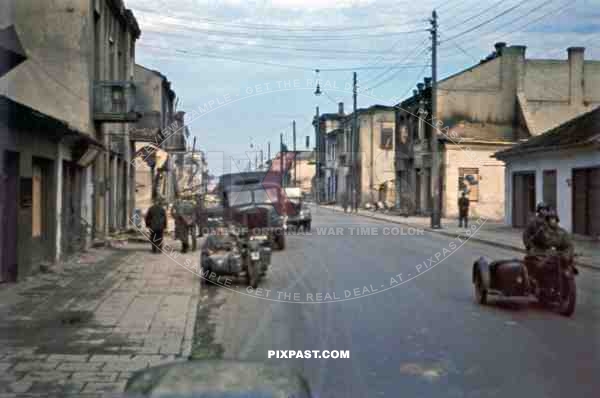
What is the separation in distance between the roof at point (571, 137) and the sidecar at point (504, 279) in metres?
13.7

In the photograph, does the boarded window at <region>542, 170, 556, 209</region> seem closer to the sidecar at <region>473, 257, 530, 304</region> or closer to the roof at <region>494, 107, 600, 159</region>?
the roof at <region>494, 107, 600, 159</region>

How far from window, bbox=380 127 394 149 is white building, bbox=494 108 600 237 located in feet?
116

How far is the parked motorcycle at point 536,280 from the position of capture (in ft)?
32.0

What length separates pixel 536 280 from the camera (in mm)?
10297

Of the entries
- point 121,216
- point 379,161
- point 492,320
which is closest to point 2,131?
point 492,320

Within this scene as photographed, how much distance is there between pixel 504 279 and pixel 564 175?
55.6 feet

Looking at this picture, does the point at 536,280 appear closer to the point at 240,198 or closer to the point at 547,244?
the point at 547,244

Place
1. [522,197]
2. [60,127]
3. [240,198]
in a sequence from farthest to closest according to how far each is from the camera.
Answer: [522,197] → [240,198] → [60,127]

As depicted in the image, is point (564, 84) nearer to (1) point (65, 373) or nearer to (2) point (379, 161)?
(2) point (379, 161)

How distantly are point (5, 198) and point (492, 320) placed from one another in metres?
8.27

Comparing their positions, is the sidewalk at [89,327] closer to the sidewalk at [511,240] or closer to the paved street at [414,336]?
the paved street at [414,336]

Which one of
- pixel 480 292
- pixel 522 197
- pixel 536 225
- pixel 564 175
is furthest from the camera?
pixel 522 197

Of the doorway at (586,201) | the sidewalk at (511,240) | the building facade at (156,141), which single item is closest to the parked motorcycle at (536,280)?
the sidewalk at (511,240)

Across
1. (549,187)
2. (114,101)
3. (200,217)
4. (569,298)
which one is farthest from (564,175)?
(569,298)
